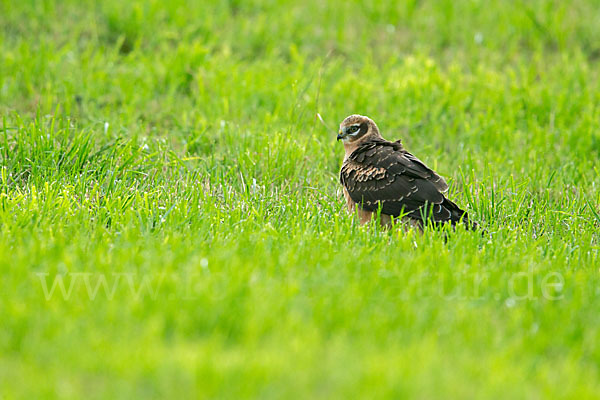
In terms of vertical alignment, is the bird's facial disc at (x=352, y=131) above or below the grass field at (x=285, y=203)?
above

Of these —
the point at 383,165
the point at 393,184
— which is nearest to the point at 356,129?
the point at 383,165

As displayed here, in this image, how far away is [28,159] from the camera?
677cm

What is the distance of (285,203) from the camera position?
21.6 ft

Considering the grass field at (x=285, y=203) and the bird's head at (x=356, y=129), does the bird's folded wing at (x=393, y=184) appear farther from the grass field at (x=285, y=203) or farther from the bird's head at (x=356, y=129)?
the bird's head at (x=356, y=129)

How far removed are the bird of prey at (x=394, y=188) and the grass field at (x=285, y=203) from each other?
1.12 feet

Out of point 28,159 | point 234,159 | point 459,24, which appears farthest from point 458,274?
point 459,24

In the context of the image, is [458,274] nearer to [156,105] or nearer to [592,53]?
[156,105]

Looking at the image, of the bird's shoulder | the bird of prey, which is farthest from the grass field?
the bird's shoulder

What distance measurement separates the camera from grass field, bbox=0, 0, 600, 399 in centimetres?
370

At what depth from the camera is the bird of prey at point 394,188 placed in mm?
6371

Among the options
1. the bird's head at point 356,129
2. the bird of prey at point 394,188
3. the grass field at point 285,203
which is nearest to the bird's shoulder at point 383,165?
the bird of prey at point 394,188

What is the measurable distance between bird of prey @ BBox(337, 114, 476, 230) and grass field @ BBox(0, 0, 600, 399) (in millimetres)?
342

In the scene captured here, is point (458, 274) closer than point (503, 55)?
Yes

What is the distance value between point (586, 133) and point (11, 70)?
7565 mm
